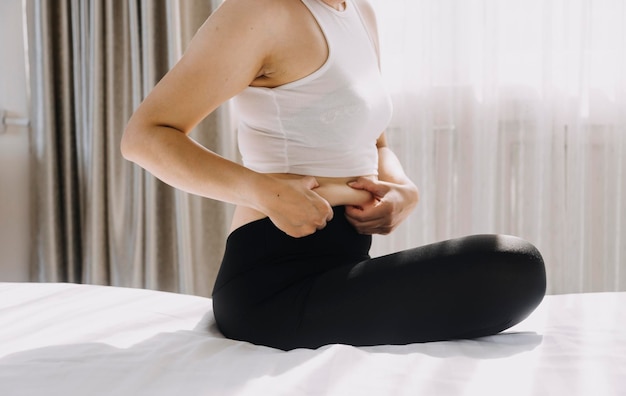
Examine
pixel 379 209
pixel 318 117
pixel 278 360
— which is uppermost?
pixel 318 117

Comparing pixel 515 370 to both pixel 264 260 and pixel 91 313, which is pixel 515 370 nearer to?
pixel 264 260

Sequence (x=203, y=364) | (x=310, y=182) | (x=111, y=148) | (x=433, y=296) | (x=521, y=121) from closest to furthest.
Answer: (x=203, y=364), (x=433, y=296), (x=310, y=182), (x=521, y=121), (x=111, y=148)

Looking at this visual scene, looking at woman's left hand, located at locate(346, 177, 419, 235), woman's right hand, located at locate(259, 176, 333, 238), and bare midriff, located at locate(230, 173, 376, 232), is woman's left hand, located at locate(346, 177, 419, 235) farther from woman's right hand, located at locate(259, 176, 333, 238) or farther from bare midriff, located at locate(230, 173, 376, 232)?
woman's right hand, located at locate(259, 176, 333, 238)

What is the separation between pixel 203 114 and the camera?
3.30 feet

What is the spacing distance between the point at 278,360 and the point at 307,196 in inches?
10.1

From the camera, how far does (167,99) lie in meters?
0.97

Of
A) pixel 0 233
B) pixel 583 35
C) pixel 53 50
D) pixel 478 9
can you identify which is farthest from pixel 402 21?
pixel 0 233

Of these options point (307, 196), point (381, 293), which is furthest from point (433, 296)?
point (307, 196)

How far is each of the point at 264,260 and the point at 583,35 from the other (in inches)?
65.9

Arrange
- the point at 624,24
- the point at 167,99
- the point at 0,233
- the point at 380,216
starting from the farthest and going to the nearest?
the point at 0,233 → the point at 624,24 → the point at 380,216 → the point at 167,99

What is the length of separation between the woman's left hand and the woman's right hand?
0.14 m

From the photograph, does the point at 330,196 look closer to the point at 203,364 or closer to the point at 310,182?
the point at 310,182

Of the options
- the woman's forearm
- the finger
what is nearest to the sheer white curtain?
the finger

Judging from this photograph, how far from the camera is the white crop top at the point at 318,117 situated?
109cm
